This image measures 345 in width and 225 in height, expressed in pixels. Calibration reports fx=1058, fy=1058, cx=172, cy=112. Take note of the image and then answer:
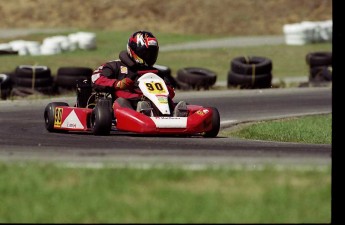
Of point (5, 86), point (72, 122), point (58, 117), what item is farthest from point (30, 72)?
point (72, 122)

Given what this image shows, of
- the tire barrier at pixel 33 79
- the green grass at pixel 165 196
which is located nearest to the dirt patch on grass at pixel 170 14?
the tire barrier at pixel 33 79

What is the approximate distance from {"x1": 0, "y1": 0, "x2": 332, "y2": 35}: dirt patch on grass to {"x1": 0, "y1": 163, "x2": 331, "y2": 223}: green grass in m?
33.2

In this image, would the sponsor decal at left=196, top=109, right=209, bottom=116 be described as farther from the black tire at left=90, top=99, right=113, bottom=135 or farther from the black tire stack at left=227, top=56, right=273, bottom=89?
the black tire stack at left=227, top=56, right=273, bottom=89

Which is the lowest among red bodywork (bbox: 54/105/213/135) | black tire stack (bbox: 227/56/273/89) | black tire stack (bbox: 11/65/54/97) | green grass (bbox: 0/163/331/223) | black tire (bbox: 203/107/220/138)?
black tire stack (bbox: 227/56/273/89)

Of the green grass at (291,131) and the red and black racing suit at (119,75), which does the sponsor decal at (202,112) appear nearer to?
the red and black racing suit at (119,75)

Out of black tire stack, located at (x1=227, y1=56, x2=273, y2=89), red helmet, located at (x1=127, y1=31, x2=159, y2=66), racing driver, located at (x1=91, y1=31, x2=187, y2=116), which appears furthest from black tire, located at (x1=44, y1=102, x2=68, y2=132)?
black tire stack, located at (x1=227, y1=56, x2=273, y2=89)

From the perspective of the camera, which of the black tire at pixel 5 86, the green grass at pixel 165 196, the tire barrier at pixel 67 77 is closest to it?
the green grass at pixel 165 196

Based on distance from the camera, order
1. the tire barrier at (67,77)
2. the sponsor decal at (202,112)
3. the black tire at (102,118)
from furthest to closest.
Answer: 1. the tire barrier at (67,77)
2. the sponsor decal at (202,112)
3. the black tire at (102,118)

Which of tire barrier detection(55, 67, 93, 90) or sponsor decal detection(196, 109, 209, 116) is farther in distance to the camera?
tire barrier detection(55, 67, 93, 90)

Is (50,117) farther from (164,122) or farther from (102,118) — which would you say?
(164,122)

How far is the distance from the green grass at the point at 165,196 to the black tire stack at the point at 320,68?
1537 cm

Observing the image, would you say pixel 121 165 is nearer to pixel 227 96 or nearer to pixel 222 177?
pixel 222 177

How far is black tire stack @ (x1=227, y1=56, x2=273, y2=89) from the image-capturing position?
69.7 feet

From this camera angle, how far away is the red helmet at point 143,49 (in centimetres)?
1312
